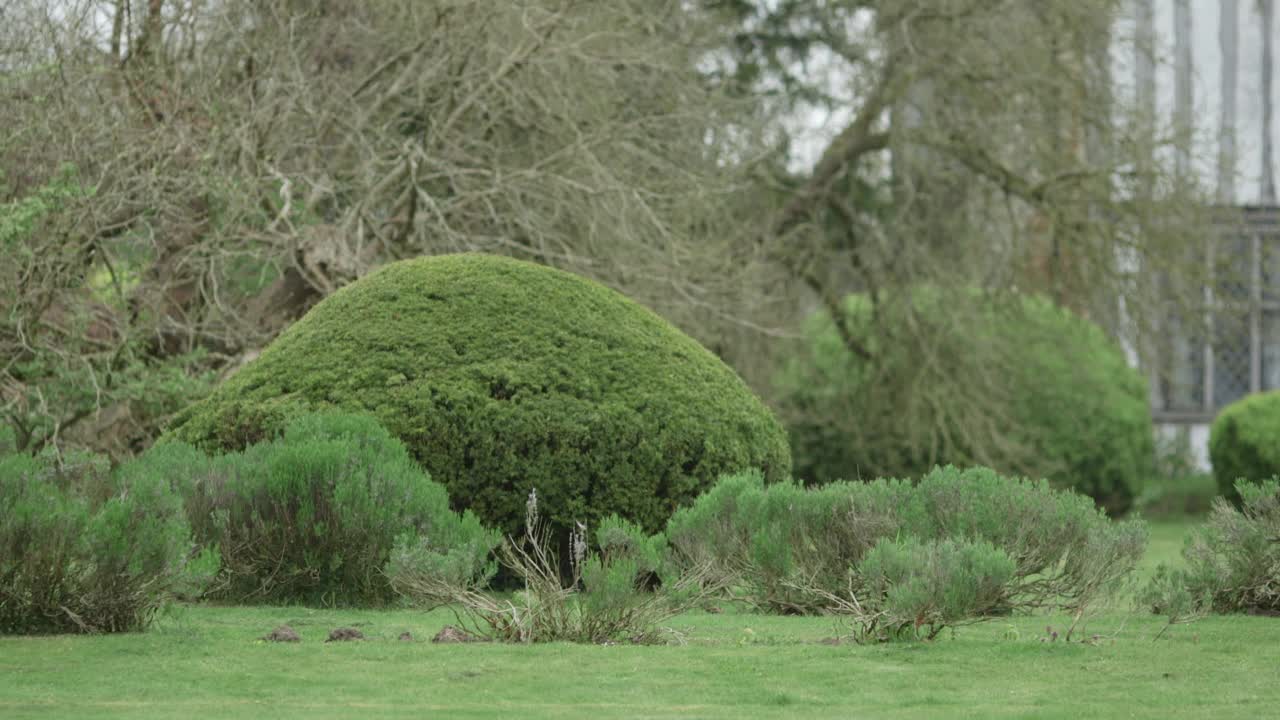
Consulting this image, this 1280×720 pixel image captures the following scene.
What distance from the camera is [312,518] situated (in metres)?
8.05

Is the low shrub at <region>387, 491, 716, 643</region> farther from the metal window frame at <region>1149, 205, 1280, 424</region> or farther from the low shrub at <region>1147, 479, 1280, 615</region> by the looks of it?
the metal window frame at <region>1149, 205, 1280, 424</region>

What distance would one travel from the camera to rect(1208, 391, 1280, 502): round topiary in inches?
752

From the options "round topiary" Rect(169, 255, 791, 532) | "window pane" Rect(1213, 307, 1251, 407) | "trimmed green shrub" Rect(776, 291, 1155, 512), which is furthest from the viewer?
"window pane" Rect(1213, 307, 1251, 407)

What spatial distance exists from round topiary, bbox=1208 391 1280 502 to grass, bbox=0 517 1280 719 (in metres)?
12.7

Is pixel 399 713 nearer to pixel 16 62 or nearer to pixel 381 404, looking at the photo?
pixel 381 404

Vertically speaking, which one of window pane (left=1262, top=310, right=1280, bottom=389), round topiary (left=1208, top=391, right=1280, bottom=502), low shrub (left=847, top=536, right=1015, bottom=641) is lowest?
round topiary (left=1208, top=391, right=1280, bottom=502)

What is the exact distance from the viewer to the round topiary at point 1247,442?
19094 millimetres

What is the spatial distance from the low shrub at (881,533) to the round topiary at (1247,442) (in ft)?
38.4

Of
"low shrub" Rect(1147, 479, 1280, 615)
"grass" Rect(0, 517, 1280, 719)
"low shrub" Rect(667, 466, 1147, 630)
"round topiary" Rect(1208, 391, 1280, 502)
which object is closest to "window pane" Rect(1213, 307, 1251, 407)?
"round topiary" Rect(1208, 391, 1280, 502)

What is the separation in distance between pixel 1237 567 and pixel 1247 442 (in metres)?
12.0

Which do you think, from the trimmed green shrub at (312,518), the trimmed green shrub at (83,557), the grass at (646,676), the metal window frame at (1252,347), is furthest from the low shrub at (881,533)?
the metal window frame at (1252,347)

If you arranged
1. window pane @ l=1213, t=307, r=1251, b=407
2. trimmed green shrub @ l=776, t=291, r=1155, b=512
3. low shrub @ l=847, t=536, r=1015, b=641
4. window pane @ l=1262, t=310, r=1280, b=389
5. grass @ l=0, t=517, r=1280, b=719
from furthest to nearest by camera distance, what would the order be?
window pane @ l=1213, t=307, r=1251, b=407, window pane @ l=1262, t=310, r=1280, b=389, trimmed green shrub @ l=776, t=291, r=1155, b=512, low shrub @ l=847, t=536, r=1015, b=641, grass @ l=0, t=517, r=1280, b=719

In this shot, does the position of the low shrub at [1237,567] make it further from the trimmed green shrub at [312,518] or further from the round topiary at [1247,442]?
the round topiary at [1247,442]

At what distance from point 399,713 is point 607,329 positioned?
4882 millimetres
